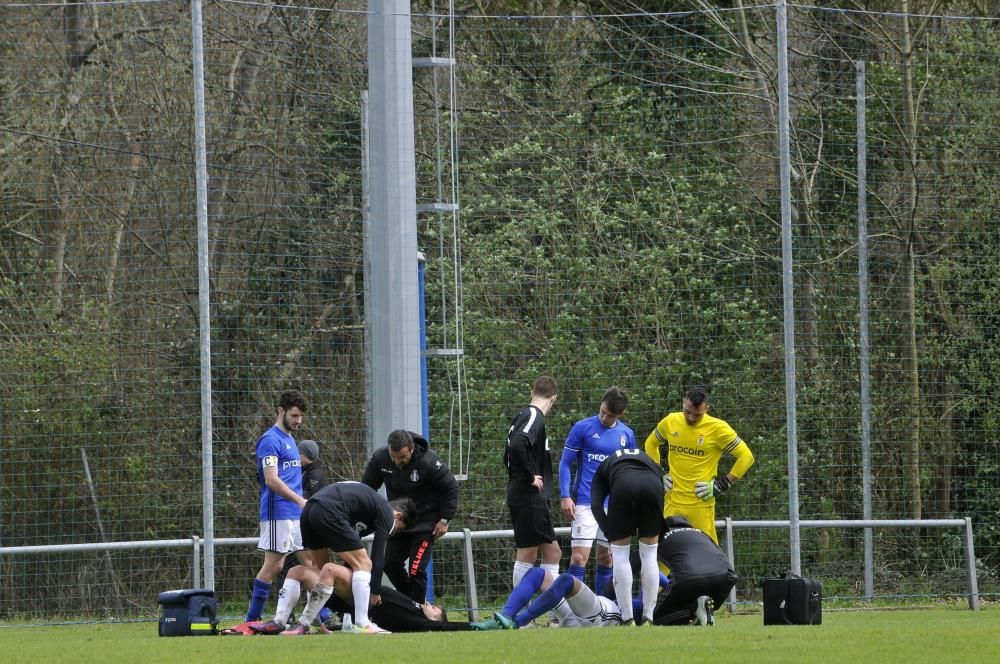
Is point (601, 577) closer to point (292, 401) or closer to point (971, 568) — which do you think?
point (292, 401)

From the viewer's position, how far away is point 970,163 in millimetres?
14281

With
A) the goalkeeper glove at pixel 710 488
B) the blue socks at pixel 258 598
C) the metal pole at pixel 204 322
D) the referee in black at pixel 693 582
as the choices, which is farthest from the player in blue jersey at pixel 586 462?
the metal pole at pixel 204 322

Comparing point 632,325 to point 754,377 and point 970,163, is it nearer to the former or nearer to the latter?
point 754,377

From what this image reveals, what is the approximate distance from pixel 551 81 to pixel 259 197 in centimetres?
300

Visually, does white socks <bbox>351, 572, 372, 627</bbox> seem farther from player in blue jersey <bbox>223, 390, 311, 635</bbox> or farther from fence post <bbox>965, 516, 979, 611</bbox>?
fence post <bbox>965, 516, 979, 611</bbox>

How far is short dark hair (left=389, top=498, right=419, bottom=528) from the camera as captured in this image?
11.2m

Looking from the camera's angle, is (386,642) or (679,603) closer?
(386,642)

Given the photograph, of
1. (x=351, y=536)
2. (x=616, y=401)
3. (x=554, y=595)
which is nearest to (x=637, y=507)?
(x=554, y=595)

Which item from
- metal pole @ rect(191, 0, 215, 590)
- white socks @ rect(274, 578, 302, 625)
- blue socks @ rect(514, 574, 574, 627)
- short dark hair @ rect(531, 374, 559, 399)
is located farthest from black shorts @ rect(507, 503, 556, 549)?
metal pole @ rect(191, 0, 215, 590)

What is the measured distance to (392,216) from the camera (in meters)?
12.0

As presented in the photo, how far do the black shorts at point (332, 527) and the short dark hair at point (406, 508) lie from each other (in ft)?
2.63

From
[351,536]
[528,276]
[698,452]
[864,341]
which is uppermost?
[528,276]

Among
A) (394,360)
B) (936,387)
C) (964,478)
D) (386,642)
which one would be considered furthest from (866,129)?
(386,642)

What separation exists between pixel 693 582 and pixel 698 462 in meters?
2.10
